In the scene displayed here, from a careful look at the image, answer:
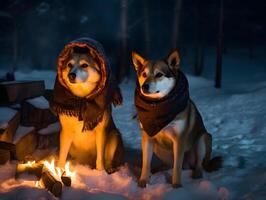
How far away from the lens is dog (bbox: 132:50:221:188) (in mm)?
3671

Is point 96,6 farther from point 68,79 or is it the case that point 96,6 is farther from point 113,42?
point 68,79

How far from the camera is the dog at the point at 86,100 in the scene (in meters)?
3.90

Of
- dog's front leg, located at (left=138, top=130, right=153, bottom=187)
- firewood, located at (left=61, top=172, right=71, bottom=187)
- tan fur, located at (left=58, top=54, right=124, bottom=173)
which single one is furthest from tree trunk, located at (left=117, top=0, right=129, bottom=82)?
firewood, located at (left=61, top=172, right=71, bottom=187)

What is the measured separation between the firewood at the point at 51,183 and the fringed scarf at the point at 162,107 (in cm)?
113

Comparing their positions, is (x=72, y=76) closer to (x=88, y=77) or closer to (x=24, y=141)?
(x=88, y=77)

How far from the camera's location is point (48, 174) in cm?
372

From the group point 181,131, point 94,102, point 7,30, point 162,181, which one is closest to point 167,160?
point 162,181

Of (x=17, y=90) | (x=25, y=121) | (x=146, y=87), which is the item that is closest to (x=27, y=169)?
(x=25, y=121)

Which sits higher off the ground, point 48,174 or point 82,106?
point 82,106

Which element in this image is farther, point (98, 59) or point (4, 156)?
point (4, 156)

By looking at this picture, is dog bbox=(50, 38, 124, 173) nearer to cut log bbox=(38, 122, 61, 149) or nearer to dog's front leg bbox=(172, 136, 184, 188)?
dog's front leg bbox=(172, 136, 184, 188)

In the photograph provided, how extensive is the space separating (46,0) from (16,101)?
681 inches

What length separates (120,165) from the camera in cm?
457

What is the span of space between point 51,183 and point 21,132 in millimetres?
1599
